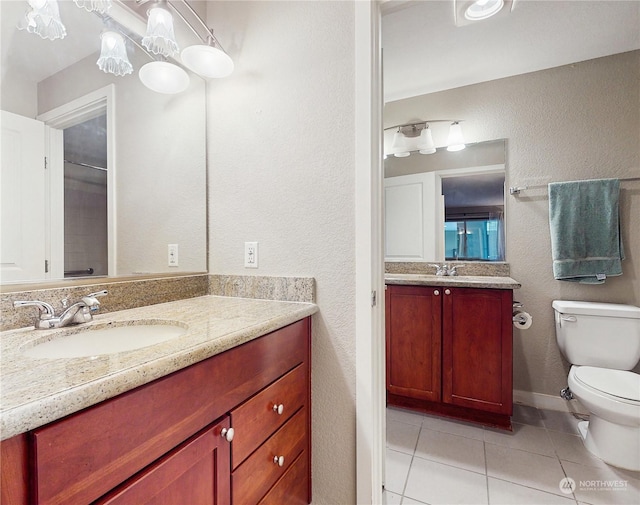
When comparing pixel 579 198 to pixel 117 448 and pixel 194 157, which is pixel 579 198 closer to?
pixel 194 157

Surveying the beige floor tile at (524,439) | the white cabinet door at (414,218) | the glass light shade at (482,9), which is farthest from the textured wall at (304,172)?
the white cabinet door at (414,218)

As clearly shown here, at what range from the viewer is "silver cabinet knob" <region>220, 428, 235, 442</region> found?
75cm

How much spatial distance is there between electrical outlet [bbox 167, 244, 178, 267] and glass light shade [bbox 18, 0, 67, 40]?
0.78m

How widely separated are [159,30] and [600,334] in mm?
2661

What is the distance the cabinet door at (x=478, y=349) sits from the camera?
185cm

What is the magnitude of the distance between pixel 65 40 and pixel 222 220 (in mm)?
772

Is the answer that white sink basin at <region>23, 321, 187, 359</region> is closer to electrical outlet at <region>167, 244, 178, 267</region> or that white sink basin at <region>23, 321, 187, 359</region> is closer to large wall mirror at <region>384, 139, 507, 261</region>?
electrical outlet at <region>167, 244, 178, 267</region>

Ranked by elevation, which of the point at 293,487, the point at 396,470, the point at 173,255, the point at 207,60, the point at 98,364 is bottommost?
the point at 396,470

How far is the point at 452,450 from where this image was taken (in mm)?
1712

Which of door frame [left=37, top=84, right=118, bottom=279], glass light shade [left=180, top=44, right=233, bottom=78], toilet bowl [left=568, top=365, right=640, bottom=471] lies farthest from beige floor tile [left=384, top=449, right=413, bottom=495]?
glass light shade [left=180, top=44, right=233, bottom=78]

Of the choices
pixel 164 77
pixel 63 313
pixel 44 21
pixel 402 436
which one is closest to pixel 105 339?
pixel 63 313

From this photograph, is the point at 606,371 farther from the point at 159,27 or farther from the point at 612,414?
the point at 159,27

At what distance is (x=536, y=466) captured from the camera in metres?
1.57

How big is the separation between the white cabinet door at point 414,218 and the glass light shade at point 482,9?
3.68 feet
